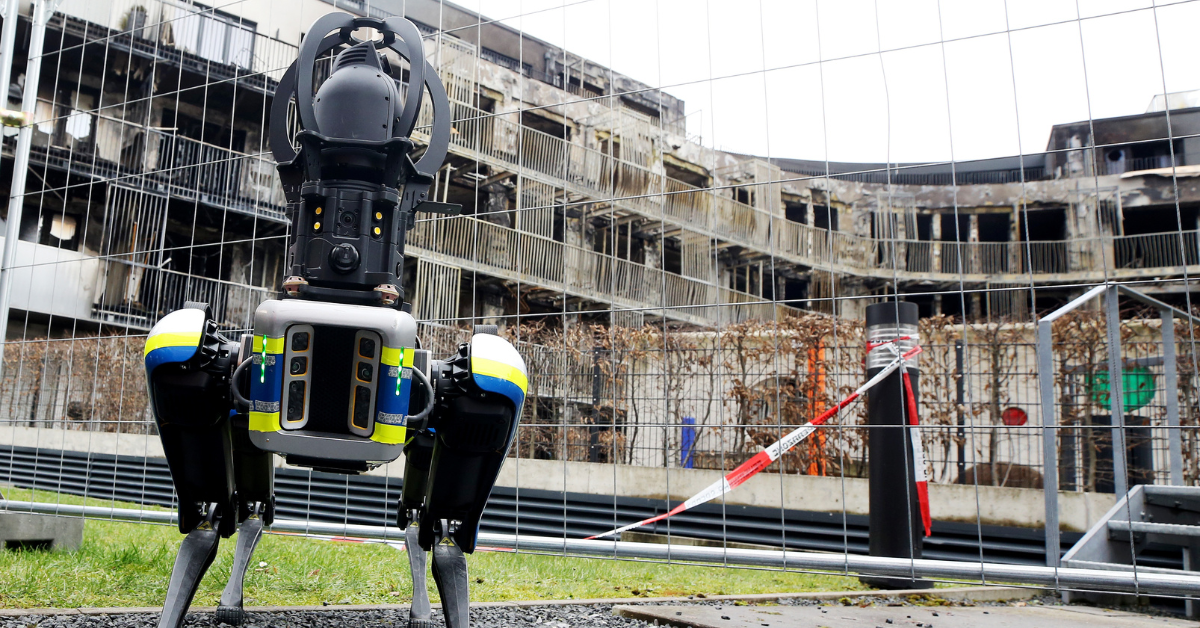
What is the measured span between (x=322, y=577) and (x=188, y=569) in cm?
193

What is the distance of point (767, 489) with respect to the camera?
24.9 feet

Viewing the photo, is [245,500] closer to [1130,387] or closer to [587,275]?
[587,275]

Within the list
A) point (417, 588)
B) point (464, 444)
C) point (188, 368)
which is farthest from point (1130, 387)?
point (188, 368)

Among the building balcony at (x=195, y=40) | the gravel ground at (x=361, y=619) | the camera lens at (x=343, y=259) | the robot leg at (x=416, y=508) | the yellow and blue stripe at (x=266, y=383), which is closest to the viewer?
the yellow and blue stripe at (x=266, y=383)

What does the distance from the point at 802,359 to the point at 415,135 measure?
3289mm

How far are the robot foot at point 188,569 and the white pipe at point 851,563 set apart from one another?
0.86 metres

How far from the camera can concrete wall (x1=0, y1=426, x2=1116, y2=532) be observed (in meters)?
6.16

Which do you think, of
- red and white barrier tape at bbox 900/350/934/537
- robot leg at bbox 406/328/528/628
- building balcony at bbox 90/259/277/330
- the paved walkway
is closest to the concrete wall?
red and white barrier tape at bbox 900/350/934/537

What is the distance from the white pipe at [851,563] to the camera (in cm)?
371

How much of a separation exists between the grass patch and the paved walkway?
2.71ft

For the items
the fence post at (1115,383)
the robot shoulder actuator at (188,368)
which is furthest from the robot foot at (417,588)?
the fence post at (1115,383)

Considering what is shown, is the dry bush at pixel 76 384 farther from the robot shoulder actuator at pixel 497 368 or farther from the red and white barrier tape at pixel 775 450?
the robot shoulder actuator at pixel 497 368

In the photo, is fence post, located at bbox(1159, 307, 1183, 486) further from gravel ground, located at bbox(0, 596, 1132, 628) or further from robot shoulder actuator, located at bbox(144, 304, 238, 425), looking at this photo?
robot shoulder actuator, located at bbox(144, 304, 238, 425)

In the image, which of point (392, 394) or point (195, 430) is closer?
point (392, 394)
